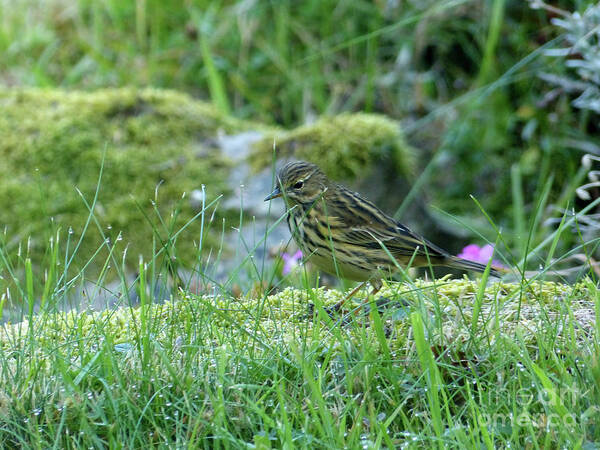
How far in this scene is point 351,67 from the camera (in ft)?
27.3

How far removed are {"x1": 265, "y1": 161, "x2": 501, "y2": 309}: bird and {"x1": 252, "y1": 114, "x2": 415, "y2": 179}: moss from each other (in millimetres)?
1592

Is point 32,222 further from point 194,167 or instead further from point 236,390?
point 236,390

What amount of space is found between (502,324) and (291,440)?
3.73 ft

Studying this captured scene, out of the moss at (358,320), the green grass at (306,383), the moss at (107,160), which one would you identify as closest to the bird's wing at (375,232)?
the moss at (358,320)

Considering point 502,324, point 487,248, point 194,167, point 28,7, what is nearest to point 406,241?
point 487,248

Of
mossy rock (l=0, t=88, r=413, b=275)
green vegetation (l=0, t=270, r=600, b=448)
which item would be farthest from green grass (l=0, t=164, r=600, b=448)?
mossy rock (l=0, t=88, r=413, b=275)

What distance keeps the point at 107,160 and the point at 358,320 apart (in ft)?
12.1

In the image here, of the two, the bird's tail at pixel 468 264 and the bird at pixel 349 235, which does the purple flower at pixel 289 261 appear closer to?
the bird at pixel 349 235

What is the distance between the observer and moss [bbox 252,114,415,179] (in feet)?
20.4

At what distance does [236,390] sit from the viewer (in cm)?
265

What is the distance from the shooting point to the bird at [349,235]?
3992 mm

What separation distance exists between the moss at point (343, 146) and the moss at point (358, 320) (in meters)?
2.82

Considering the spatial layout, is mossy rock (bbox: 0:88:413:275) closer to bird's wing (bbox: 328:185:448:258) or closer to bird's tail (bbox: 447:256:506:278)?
bird's wing (bbox: 328:185:448:258)

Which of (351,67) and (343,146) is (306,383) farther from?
(351,67)
